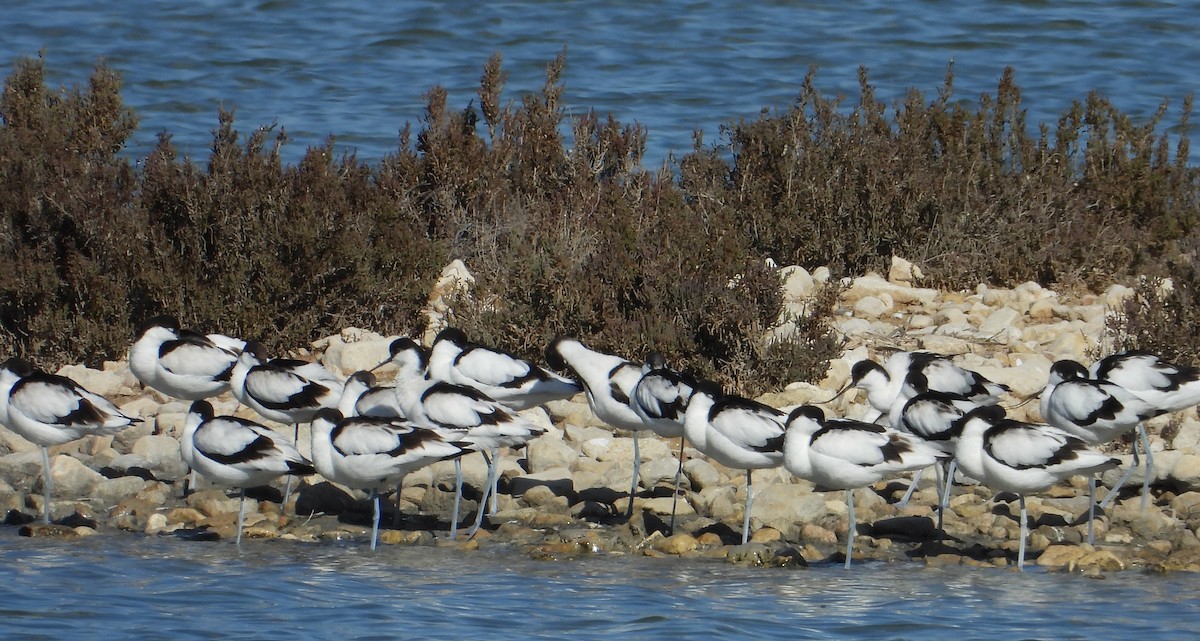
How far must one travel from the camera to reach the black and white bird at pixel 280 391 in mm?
9492

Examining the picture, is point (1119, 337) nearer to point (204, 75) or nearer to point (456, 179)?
point (456, 179)

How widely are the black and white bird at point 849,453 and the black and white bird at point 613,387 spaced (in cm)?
128

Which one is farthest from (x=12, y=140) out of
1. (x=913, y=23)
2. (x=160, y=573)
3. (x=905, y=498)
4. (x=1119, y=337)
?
(x=913, y=23)

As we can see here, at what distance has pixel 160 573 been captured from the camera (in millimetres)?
7840

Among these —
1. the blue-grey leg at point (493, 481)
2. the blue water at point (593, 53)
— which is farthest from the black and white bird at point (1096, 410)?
the blue water at point (593, 53)

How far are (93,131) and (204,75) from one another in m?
9.91

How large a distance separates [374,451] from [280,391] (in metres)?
1.42

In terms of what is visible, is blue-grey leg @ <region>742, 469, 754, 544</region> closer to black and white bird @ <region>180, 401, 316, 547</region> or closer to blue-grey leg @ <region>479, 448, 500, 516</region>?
blue-grey leg @ <region>479, 448, 500, 516</region>

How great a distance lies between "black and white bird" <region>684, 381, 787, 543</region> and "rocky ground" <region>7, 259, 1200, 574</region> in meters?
0.44

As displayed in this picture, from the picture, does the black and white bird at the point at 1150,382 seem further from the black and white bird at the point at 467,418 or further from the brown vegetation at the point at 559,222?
the black and white bird at the point at 467,418

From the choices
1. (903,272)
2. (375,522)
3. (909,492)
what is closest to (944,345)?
(903,272)

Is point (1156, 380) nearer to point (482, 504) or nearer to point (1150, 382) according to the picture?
point (1150, 382)

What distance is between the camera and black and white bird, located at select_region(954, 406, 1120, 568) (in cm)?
786

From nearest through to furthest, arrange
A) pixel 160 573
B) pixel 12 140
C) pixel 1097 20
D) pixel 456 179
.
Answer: pixel 160 573 < pixel 12 140 < pixel 456 179 < pixel 1097 20
